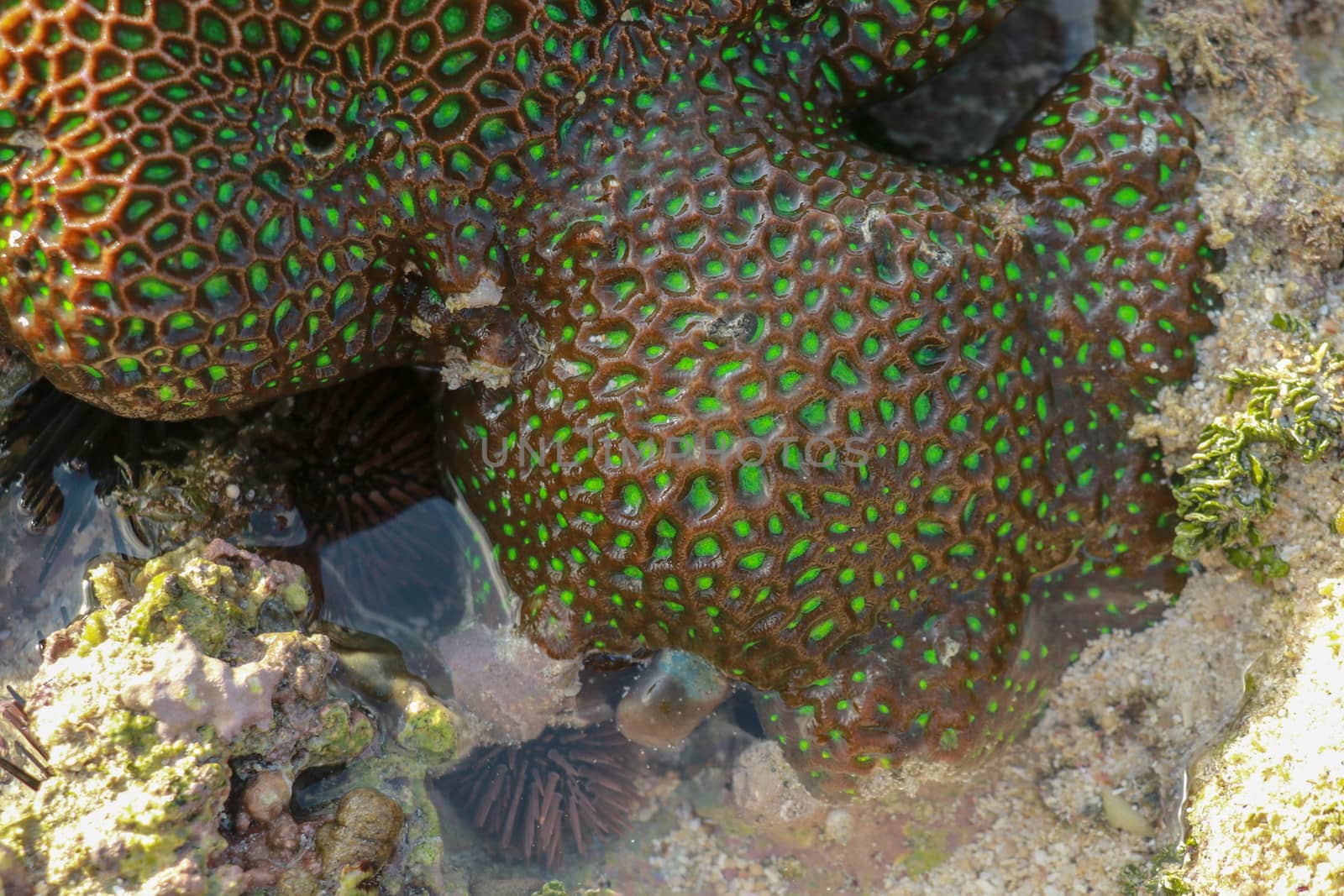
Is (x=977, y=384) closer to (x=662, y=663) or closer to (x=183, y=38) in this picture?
(x=662, y=663)

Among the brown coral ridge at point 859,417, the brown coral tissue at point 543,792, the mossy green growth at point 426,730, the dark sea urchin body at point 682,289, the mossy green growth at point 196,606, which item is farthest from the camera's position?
the brown coral tissue at point 543,792

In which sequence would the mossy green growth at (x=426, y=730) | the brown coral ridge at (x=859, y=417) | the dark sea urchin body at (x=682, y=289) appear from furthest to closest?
the mossy green growth at (x=426, y=730) → the brown coral ridge at (x=859, y=417) → the dark sea urchin body at (x=682, y=289)

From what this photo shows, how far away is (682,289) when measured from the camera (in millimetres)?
3137

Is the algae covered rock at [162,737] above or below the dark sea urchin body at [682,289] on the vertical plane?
below

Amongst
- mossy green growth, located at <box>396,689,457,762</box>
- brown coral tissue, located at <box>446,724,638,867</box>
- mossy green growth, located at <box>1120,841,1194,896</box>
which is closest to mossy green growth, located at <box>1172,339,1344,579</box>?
mossy green growth, located at <box>1120,841,1194,896</box>

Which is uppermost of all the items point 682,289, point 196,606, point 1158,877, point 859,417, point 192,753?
point 682,289

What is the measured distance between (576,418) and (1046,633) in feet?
7.31

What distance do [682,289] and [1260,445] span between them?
2289 millimetres

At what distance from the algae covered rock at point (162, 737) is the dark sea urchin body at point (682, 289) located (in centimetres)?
75

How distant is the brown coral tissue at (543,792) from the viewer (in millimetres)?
3820

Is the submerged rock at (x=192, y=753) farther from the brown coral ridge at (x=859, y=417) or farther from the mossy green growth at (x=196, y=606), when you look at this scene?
the brown coral ridge at (x=859, y=417)

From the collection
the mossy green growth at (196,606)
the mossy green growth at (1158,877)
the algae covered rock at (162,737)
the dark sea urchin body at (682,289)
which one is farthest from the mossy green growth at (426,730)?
the mossy green growth at (1158,877)

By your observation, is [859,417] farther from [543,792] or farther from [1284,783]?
[543,792]

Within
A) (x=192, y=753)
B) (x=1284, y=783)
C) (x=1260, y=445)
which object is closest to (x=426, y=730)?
(x=192, y=753)
